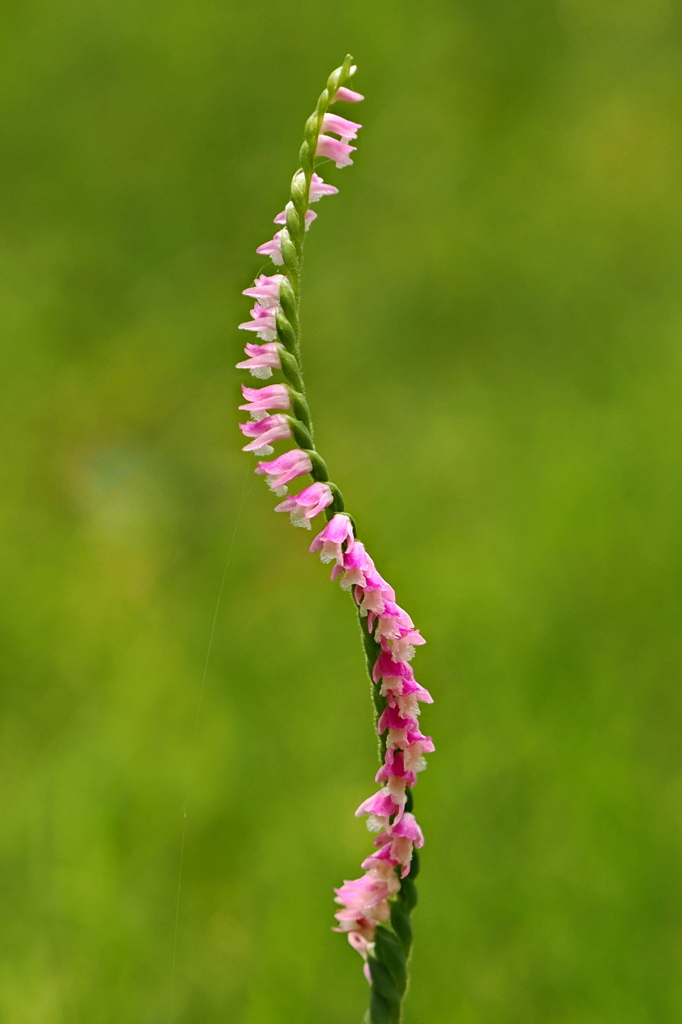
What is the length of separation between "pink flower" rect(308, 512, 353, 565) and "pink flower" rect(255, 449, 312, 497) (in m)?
0.02

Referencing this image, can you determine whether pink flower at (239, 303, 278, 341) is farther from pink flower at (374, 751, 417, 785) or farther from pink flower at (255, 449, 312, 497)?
pink flower at (374, 751, 417, 785)

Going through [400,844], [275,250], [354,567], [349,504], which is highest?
[275,250]

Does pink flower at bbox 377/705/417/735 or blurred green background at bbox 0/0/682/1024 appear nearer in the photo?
pink flower at bbox 377/705/417/735

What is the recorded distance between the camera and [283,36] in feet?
9.84

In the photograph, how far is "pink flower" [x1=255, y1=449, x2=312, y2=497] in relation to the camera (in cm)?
49

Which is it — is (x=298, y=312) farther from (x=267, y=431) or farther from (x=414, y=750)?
(x=414, y=750)

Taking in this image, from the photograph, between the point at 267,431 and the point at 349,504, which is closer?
the point at 267,431

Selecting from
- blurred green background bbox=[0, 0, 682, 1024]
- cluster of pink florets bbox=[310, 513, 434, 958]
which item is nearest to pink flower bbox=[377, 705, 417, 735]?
cluster of pink florets bbox=[310, 513, 434, 958]

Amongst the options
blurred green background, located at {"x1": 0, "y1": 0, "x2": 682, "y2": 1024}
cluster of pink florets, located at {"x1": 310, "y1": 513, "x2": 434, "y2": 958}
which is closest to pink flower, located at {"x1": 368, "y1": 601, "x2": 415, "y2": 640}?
cluster of pink florets, located at {"x1": 310, "y1": 513, "x2": 434, "y2": 958}

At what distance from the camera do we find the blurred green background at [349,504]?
Result: 1.18m

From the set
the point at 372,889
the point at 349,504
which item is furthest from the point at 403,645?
the point at 349,504

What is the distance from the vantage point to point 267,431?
494 millimetres

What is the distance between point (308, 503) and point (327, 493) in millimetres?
11

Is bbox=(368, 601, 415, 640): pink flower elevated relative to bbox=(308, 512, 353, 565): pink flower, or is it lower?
lower
